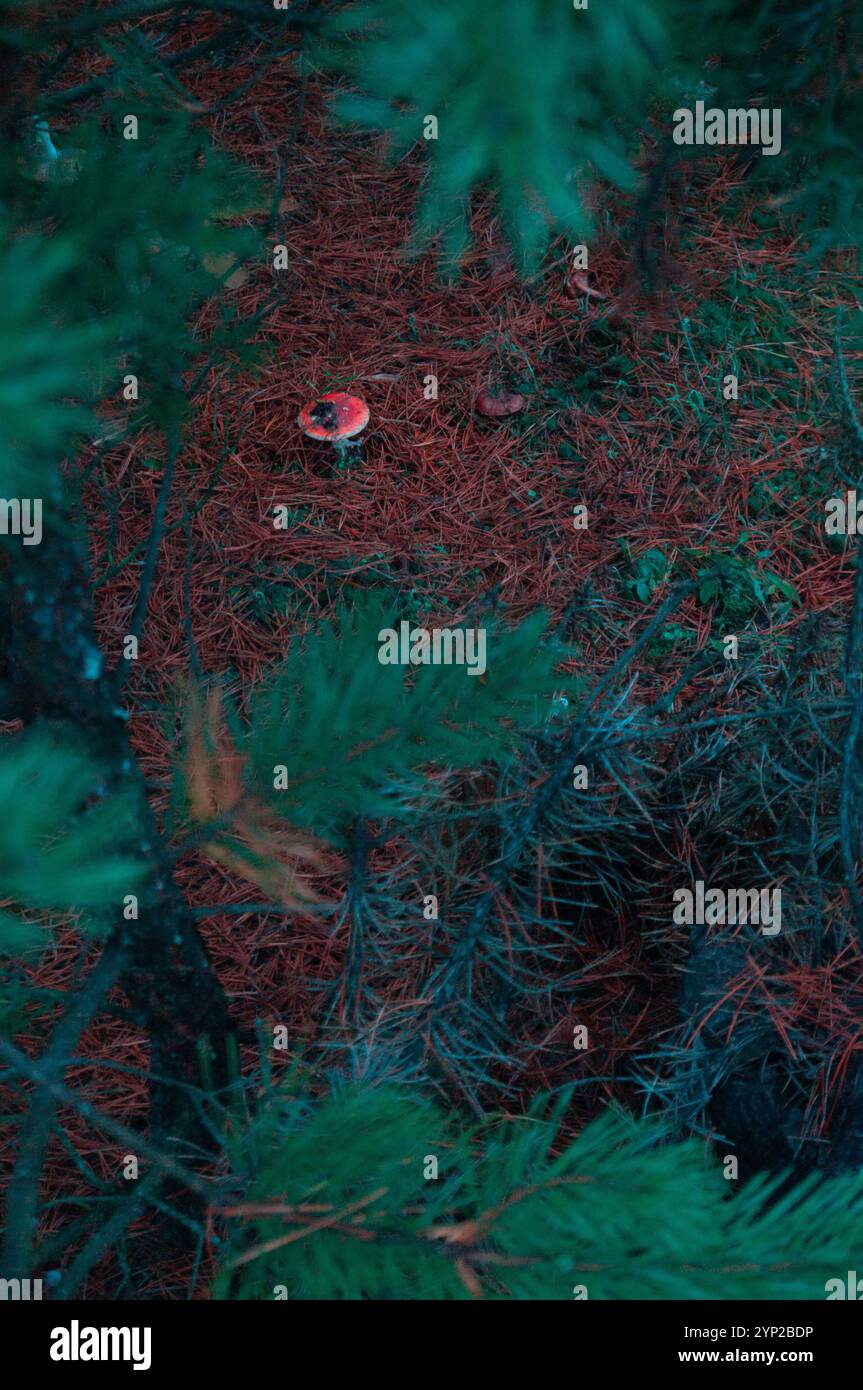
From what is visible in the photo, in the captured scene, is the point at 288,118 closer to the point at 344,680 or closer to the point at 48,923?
the point at 48,923

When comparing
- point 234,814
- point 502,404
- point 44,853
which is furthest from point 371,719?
point 502,404

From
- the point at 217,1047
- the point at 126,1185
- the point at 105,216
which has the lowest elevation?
the point at 126,1185

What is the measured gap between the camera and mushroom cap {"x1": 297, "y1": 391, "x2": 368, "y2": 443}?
1.99 m

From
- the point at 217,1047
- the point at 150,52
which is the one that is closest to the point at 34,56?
the point at 150,52

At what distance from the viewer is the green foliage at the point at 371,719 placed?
699mm

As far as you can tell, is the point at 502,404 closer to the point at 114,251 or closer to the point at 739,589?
the point at 739,589

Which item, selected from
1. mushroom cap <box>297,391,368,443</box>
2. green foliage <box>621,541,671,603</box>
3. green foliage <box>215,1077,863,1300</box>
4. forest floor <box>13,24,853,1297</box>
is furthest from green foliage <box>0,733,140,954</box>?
mushroom cap <box>297,391,368,443</box>

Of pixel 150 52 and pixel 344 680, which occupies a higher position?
pixel 150 52

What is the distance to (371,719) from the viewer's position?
70 cm

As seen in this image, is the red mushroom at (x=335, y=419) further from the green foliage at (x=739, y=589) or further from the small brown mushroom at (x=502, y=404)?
the green foliage at (x=739, y=589)

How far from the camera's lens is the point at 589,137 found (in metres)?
0.55

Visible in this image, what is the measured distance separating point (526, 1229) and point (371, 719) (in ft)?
1.12
